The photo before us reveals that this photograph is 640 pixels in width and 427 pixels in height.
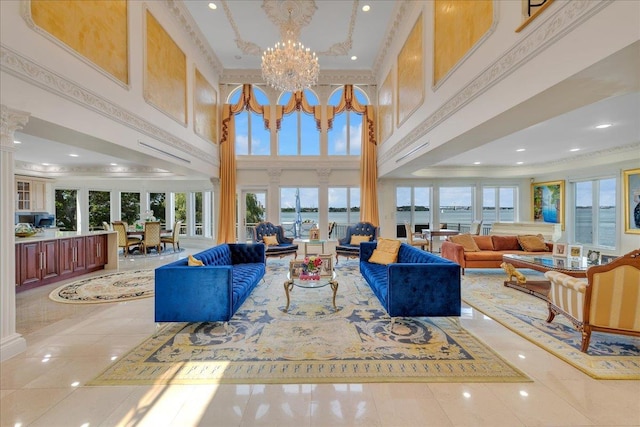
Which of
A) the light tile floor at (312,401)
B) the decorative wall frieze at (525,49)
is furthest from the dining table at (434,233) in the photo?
the light tile floor at (312,401)

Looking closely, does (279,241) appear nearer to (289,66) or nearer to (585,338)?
(289,66)

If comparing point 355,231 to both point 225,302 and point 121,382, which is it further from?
point 121,382

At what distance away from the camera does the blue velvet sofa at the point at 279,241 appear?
7183 millimetres

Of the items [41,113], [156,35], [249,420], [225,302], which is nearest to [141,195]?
[156,35]

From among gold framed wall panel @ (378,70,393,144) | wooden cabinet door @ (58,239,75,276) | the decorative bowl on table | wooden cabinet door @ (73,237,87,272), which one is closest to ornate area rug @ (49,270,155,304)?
wooden cabinet door @ (58,239,75,276)

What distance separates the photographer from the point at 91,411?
6.74ft

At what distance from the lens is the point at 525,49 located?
2.69 m

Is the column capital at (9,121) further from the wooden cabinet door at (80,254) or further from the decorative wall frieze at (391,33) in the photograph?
the decorative wall frieze at (391,33)

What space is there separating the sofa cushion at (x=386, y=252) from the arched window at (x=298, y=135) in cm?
515

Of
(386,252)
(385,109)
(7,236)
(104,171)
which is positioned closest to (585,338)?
(386,252)

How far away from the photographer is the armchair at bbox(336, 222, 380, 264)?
707 cm

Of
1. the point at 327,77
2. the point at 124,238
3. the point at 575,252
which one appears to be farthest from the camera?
the point at 327,77

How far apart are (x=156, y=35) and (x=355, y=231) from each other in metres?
6.41

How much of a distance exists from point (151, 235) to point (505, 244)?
413 inches
